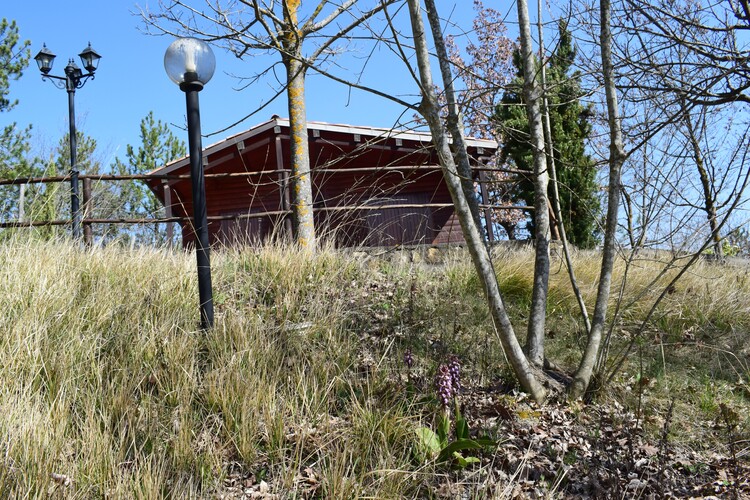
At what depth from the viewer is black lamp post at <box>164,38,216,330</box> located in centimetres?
419

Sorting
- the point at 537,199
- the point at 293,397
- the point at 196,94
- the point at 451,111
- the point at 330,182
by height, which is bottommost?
the point at 293,397

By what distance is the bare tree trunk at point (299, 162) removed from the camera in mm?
7504

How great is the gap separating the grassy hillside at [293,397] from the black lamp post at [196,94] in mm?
424

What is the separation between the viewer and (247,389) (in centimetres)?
322

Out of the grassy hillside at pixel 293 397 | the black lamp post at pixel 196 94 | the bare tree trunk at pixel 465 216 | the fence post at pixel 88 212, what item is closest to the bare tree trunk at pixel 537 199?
the grassy hillside at pixel 293 397

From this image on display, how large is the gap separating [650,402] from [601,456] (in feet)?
Answer: 3.78

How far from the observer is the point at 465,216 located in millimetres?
3652

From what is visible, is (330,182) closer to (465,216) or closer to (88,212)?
(88,212)

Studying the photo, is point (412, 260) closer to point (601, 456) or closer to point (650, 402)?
point (650, 402)

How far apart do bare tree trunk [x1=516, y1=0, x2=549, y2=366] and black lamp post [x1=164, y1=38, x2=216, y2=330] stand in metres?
2.41

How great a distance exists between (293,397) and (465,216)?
1.57 meters

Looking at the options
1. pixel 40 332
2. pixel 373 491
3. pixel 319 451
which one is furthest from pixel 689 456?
pixel 40 332

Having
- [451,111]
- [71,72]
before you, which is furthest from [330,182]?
[451,111]

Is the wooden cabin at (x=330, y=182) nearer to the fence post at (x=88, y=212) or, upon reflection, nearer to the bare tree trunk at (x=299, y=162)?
the bare tree trunk at (x=299, y=162)
